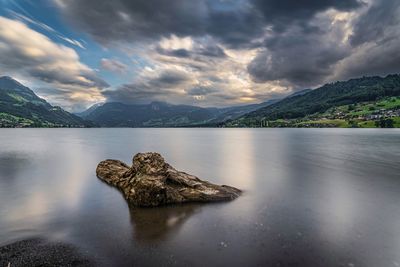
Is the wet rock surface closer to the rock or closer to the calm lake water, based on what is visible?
the calm lake water

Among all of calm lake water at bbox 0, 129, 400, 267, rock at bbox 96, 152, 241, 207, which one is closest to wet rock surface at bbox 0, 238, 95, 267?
calm lake water at bbox 0, 129, 400, 267

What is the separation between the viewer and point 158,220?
22469 millimetres

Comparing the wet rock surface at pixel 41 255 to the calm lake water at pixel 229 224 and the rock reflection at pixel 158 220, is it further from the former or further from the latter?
the rock reflection at pixel 158 220

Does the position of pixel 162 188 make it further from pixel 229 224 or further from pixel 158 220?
pixel 229 224

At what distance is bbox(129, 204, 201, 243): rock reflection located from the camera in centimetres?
1917

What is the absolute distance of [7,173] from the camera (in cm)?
4528

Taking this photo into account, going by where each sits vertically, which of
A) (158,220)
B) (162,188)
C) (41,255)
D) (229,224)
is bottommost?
(229,224)

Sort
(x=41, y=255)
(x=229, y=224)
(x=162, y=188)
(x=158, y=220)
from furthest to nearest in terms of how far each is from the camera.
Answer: (x=162, y=188) → (x=158, y=220) → (x=229, y=224) → (x=41, y=255)

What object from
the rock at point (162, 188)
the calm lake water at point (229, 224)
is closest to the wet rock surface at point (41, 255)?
the calm lake water at point (229, 224)

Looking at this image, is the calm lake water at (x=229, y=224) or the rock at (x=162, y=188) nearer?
the calm lake water at (x=229, y=224)

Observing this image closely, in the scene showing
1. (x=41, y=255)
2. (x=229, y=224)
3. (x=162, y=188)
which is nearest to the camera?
(x=41, y=255)

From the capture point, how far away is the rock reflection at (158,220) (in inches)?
755

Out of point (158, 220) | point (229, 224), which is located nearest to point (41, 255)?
point (158, 220)

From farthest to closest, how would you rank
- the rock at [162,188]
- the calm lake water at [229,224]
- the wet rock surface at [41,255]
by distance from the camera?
the rock at [162,188] → the calm lake water at [229,224] → the wet rock surface at [41,255]
